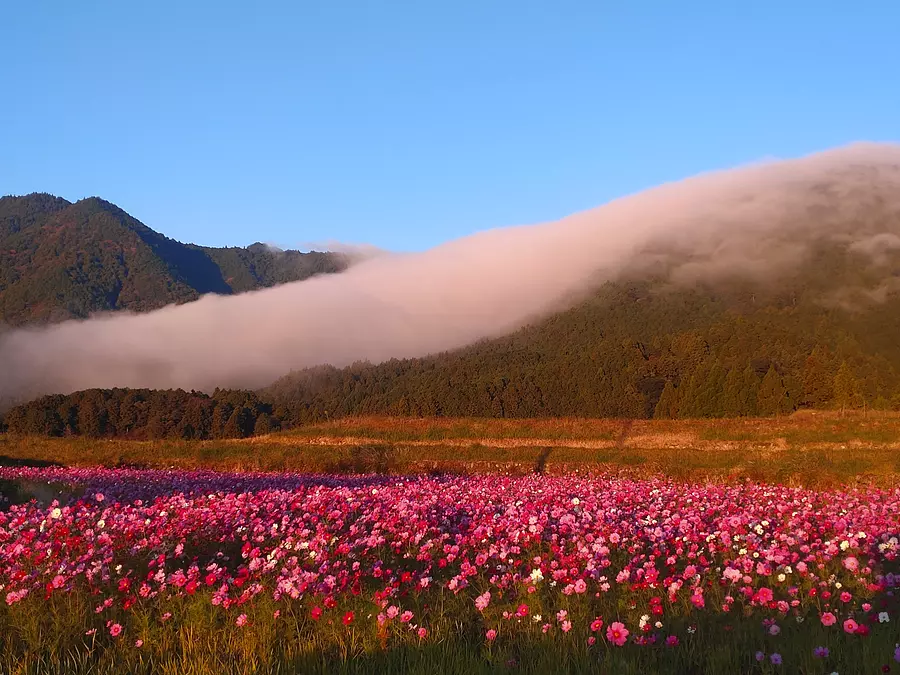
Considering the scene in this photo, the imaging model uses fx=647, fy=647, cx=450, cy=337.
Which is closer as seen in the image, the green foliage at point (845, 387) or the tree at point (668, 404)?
the green foliage at point (845, 387)

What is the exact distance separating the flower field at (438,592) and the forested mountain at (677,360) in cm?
6412

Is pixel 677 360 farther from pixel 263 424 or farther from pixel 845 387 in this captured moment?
pixel 263 424

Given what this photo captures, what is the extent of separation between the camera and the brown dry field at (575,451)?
22.6 metres

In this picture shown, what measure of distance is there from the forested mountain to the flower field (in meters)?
64.1

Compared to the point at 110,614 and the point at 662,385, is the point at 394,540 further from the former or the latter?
the point at 662,385

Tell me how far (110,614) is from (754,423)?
137 ft

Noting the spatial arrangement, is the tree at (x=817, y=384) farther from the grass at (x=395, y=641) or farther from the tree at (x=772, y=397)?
the grass at (x=395, y=641)

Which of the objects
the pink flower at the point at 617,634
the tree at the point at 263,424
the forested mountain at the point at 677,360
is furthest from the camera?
the tree at the point at 263,424

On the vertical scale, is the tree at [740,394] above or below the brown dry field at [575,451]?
below

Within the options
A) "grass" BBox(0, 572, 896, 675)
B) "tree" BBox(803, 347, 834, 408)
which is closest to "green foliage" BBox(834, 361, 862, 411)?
"tree" BBox(803, 347, 834, 408)

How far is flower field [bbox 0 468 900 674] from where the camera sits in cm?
397

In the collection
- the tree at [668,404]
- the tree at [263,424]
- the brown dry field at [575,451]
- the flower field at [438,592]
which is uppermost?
the flower field at [438,592]

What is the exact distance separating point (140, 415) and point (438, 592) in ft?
298

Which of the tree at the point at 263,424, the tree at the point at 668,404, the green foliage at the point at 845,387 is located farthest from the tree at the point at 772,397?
the tree at the point at 263,424
